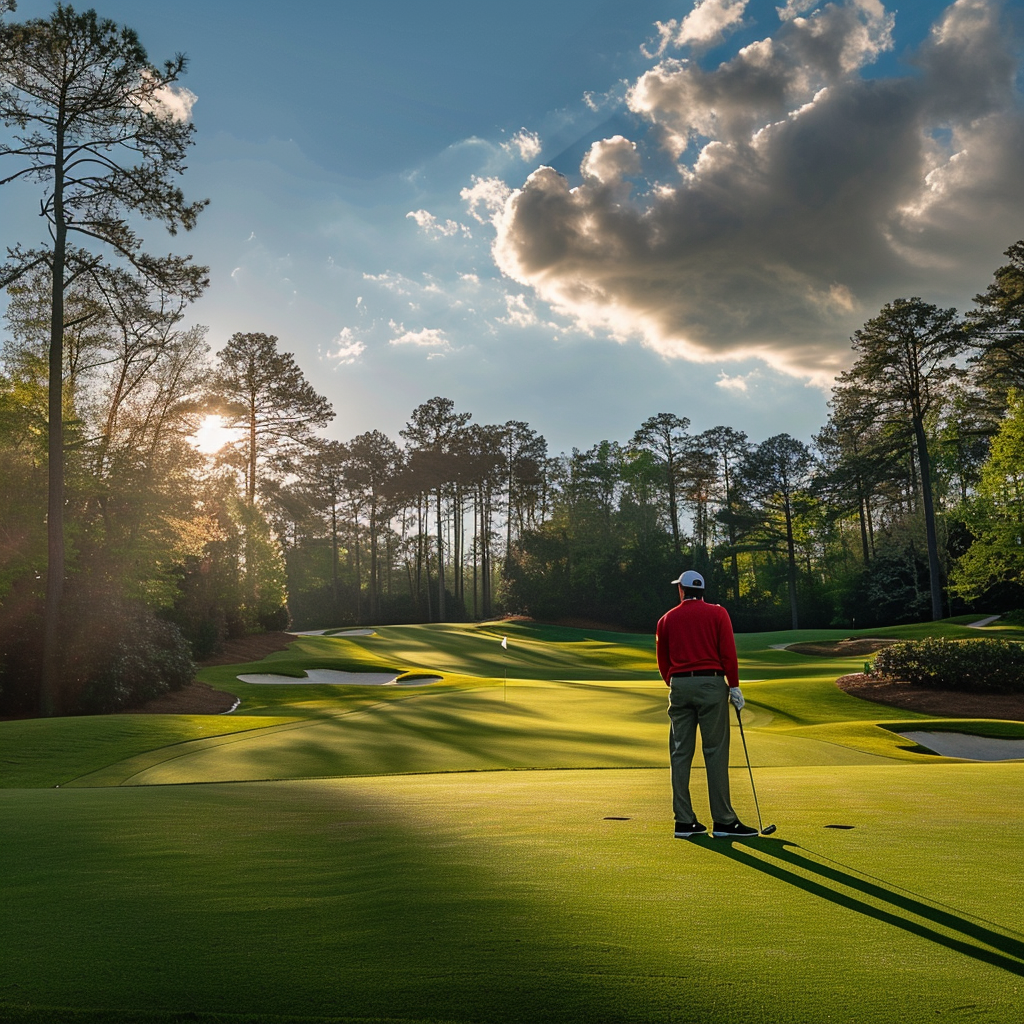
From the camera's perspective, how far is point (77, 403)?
3055 centimetres

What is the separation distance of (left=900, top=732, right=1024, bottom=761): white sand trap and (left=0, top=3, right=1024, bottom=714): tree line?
19.9 metres

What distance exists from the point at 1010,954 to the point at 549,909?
1.92 m

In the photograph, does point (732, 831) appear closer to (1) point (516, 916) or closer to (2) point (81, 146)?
(1) point (516, 916)

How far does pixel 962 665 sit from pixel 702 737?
19.1 m

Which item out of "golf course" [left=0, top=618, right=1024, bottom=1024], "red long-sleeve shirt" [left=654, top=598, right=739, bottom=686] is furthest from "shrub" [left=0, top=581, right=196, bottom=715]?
"red long-sleeve shirt" [left=654, top=598, right=739, bottom=686]

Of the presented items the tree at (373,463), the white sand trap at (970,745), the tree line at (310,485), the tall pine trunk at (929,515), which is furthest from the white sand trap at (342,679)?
the tree at (373,463)

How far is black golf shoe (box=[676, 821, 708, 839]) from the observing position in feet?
18.7

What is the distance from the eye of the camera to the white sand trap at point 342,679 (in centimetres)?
2884

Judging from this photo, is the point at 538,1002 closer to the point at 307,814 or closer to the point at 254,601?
the point at 307,814

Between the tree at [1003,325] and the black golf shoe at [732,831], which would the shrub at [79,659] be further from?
the tree at [1003,325]

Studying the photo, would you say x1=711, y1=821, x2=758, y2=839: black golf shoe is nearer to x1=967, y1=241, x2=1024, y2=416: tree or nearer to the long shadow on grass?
the long shadow on grass

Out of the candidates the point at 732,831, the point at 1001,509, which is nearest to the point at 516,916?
the point at 732,831

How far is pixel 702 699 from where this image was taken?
19.4 ft

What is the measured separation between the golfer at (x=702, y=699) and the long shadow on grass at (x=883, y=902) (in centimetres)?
33
